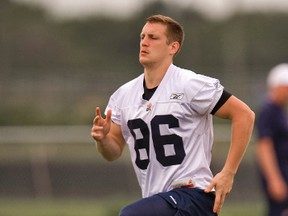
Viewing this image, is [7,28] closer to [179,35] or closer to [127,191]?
[127,191]

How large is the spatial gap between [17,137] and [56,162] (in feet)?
3.07

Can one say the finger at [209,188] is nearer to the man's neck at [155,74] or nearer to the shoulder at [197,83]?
the shoulder at [197,83]

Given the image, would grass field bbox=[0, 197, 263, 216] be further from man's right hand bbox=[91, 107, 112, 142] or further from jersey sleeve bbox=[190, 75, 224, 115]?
jersey sleeve bbox=[190, 75, 224, 115]

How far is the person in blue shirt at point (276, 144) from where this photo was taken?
959 cm

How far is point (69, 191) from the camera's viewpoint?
50.0ft

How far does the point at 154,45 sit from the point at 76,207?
8.16 meters

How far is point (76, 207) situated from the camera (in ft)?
48.6

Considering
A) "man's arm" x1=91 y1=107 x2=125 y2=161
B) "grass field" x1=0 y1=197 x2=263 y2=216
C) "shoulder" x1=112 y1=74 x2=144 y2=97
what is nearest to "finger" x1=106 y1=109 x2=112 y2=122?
"man's arm" x1=91 y1=107 x2=125 y2=161

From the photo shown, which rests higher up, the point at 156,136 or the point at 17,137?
the point at 156,136

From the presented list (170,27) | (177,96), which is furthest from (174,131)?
(170,27)

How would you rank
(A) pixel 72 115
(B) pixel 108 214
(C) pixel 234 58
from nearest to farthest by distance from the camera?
(B) pixel 108 214 → (A) pixel 72 115 → (C) pixel 234 58

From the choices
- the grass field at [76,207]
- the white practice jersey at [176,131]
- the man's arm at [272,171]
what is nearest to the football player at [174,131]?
the white practice jersey at [176,131]

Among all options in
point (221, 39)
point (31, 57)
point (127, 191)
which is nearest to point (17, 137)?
point (127, 191)

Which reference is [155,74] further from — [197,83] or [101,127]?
[101,127]
